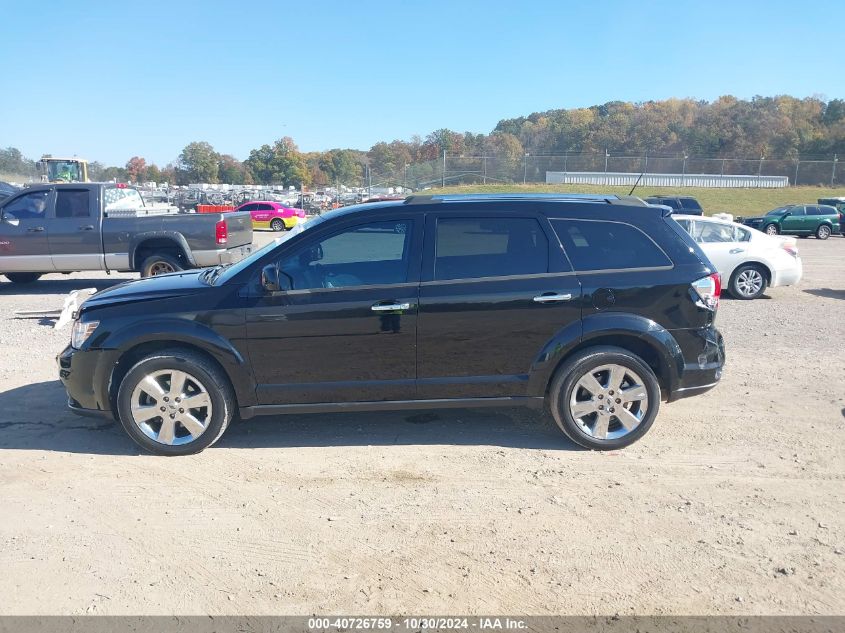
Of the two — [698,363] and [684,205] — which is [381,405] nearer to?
[698,363]

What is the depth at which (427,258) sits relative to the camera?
491cm

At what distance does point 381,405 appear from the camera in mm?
4938

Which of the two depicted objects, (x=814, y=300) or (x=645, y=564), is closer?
(x=645, y=564)

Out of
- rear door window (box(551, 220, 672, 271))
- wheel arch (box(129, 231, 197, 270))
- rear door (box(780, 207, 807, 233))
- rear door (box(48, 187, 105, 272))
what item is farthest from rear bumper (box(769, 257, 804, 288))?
rear door (box(780, 207, 807, 233))

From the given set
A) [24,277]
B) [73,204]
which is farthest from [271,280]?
[24,277]

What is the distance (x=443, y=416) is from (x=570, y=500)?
68.0 inches

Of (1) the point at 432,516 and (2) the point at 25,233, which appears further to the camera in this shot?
(2) the point at 25,233

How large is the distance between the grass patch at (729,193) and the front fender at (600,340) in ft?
142

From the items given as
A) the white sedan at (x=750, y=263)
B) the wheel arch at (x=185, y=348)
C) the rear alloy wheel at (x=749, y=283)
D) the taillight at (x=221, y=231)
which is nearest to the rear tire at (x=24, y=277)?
the taillight at (x=221, y=231)

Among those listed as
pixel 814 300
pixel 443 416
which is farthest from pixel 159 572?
pixel 814 300

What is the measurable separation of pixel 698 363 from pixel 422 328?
2107 mm

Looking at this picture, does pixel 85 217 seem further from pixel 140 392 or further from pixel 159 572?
pixel 159 572

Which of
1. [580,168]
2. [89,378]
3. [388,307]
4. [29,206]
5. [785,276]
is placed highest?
[580,168]

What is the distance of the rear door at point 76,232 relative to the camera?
11.6 metres
